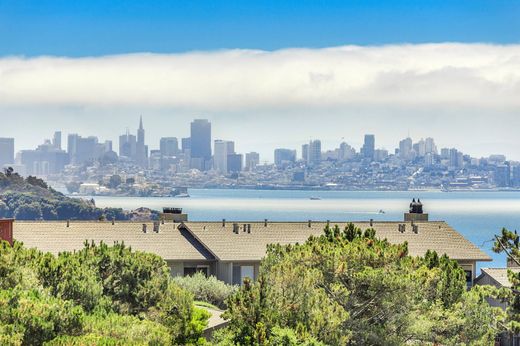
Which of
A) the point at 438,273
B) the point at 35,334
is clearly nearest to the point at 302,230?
the point at 438,273

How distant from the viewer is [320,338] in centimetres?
3131

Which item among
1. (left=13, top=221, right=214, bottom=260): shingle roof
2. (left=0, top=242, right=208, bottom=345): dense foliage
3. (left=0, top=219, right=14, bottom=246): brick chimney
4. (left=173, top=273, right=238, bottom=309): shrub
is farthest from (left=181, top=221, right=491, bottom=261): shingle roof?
(left=0, top=242, right=208, bottom=345): dense foliage

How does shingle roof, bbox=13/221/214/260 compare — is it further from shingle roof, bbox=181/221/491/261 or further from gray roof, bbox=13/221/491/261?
shingle roof, bbox=181/221/491/261

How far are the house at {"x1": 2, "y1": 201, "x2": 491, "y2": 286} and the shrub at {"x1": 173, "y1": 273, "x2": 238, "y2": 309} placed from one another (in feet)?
13.5

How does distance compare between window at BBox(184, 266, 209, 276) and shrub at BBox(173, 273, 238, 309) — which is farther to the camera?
window at BBox(184, 266, 209, 276)

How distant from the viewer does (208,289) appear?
46.6 m

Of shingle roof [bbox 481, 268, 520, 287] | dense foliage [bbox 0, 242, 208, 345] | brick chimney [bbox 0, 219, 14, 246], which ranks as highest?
brick chimney [bbox 0, 219, 14, 246]

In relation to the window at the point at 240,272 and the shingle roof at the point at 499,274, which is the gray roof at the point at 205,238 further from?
the shingle roof at the point at 499,274

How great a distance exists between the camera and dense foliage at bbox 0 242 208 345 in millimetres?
26469

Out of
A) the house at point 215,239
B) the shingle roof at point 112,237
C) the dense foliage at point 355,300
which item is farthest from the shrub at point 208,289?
the dense foliage at point 355,300

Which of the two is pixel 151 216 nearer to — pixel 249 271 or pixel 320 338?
pixel 249 271

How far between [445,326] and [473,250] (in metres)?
19.0

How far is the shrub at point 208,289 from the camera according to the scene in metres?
46.0

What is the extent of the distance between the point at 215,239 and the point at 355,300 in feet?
64.5
